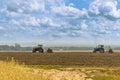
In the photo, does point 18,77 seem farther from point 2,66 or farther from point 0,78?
point 2,66

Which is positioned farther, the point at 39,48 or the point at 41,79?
the point at 39,48

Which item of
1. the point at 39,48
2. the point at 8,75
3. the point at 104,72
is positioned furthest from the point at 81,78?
the point at 39,48

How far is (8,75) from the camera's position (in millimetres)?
19234

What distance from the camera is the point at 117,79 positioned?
29250mm

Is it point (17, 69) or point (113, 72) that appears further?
point (113, 72)

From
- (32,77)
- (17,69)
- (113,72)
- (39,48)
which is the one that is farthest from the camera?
(39,48)

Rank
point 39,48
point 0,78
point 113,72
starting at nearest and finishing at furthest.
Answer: point 0,78, point 113,72, point 39,48

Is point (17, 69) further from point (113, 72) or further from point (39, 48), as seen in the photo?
point (39, 48)

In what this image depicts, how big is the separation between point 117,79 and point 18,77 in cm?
1172

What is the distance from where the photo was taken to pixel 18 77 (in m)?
19.6

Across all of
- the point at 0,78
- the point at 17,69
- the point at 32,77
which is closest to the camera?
the point at 0,78

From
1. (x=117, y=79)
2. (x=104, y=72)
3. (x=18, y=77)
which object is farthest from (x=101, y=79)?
(x=18, y=77)

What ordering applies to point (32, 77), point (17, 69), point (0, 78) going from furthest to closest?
point (17, 69), point (32, 77), point (0, 78)

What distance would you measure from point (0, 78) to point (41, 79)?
13.4 feet
